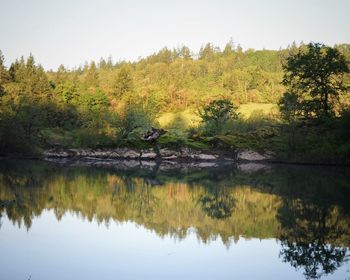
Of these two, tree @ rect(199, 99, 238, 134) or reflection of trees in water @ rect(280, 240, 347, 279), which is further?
tree @ rect(199, 99, 238, 134)

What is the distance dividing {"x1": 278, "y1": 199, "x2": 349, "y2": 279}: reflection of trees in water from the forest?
83.6ft

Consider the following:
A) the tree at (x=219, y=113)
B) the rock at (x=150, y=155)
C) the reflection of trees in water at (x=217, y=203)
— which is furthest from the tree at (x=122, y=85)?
the reflection of trees in water at (x=217, y=203)

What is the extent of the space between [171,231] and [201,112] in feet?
203

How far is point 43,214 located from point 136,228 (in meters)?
3.94

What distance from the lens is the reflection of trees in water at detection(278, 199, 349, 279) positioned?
11070 mm

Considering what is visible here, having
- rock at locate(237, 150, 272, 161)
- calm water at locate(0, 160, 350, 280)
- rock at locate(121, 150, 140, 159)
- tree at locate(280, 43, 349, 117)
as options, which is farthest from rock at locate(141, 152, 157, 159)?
calm water at locate(0, 160, 350, 280)

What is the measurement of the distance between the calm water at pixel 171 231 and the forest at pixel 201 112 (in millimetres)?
20544

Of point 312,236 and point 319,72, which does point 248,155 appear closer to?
point 319,72

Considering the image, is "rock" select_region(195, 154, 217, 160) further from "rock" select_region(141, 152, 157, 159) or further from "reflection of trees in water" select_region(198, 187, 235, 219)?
"reflection of trees in water" select_region(198, 187, 235, 219)

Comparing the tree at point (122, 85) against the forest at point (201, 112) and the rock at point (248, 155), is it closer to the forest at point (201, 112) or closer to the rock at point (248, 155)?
the forest at point (201, 112)

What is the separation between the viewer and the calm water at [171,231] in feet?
34.2

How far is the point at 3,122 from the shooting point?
44.8m

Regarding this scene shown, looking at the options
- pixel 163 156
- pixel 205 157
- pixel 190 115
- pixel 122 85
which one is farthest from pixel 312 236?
pixel 122 85

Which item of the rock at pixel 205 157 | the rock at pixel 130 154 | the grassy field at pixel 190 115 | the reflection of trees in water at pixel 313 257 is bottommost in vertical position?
the rock at pixel 205 157
